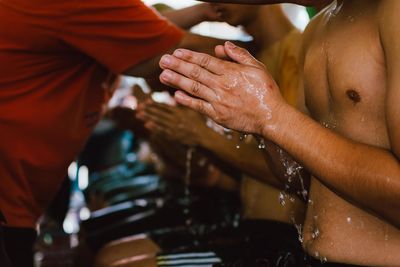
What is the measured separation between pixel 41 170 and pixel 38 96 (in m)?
0.28

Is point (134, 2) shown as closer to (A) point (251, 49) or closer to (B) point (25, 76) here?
(B) point (25, 76)

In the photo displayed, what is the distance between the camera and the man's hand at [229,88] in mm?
1400

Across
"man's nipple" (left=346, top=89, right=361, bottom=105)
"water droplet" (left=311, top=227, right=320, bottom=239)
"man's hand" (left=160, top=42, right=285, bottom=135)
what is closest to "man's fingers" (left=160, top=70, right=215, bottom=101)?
"man's hand" (left=160, top=42, right=285, bottom=135)

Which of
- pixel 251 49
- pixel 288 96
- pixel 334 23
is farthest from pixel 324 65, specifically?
pixel 251 49

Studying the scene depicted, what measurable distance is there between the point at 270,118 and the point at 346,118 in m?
0.23

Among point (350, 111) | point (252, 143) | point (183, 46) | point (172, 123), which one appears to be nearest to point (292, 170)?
point (350, 111)

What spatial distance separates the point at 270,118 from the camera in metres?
1.40

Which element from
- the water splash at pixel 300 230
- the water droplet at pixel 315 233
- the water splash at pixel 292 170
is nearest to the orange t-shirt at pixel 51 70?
the water splash at pixel 292 170

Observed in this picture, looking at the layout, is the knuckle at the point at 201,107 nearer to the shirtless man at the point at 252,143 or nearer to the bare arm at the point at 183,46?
the bare arm at the point at 183,46

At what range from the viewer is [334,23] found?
1.65 m

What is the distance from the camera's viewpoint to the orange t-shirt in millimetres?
1987

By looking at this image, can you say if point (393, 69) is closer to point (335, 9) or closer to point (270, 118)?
point (270, 118)

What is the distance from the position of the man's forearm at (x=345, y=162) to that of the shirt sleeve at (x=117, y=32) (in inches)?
31.7

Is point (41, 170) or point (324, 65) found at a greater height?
point (324, 65)
